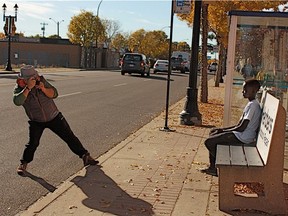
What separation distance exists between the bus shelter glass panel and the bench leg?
292 centimetres

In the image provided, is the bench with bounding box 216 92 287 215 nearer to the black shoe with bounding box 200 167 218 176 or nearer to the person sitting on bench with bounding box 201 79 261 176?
the person sitting on bench with bounding box 201 79 261 176

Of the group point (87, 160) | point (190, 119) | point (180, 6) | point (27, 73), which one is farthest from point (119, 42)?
point (27, 73)

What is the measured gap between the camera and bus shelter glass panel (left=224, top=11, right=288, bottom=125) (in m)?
8.30

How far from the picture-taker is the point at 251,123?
6.50 metres

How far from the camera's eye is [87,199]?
583 cm

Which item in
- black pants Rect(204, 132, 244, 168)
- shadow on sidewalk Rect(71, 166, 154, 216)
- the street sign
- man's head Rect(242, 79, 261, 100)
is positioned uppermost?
the street sign

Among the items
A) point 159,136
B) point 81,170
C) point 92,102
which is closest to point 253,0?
point 92,102

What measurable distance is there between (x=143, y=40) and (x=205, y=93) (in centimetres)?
9306

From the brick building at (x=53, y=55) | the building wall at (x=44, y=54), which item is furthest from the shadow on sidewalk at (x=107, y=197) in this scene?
the building wall at (x=44, y=54)

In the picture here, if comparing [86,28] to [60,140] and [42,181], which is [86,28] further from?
[42,181]

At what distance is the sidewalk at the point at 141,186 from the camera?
5.49 m

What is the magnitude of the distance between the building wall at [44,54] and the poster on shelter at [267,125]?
6399 cm

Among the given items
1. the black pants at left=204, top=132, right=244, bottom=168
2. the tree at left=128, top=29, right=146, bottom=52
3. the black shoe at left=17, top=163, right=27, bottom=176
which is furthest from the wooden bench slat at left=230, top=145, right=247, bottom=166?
the tree at left=128, top=29, right=146, bottom=52

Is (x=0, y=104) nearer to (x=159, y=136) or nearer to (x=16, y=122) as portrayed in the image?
(x=16, y=122)
